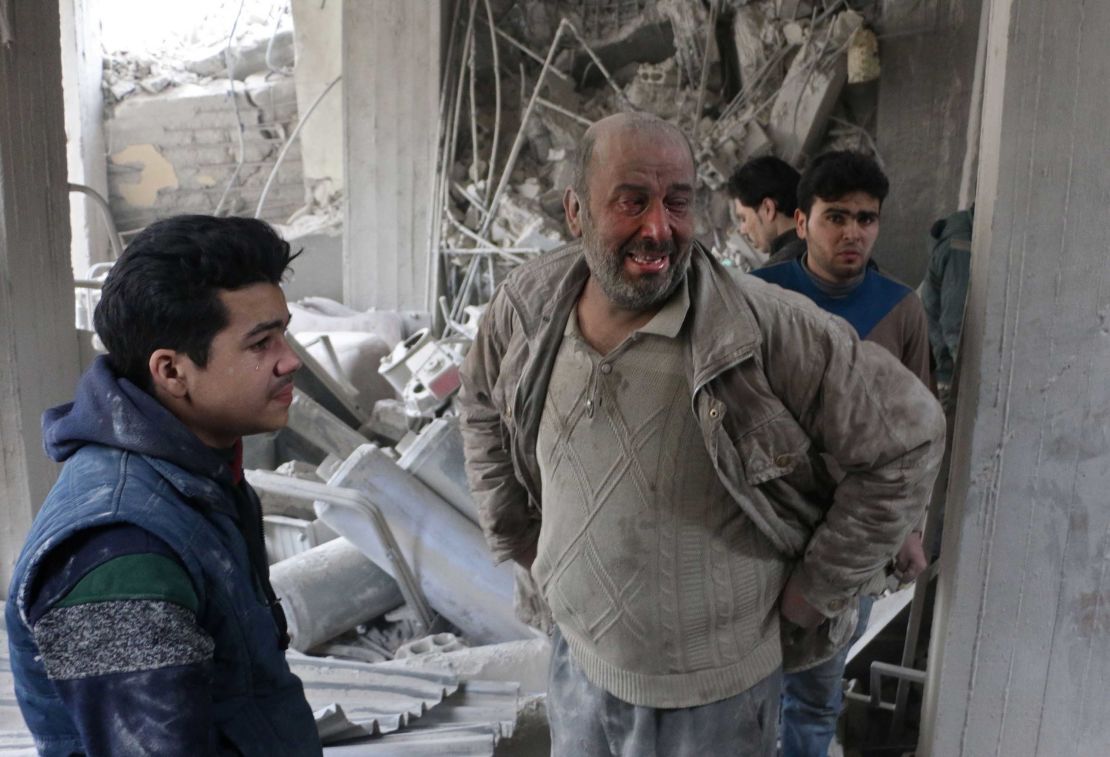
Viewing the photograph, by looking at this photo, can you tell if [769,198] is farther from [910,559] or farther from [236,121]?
[236,121]

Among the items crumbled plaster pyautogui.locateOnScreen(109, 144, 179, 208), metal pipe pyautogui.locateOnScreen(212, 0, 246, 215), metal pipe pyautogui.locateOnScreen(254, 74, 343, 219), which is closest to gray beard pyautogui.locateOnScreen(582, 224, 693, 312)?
metal pipe pyautogui.locateOnScreen(254, 74, 343, 219)

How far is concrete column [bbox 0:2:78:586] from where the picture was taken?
2760 millimetres

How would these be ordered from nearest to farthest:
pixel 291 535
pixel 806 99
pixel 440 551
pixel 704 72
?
pixel 440 551 → pixel 291 535 → pixel 806 99 → pixel 704 72

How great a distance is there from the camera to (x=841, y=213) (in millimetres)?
2627

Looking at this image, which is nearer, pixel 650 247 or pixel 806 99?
pixel 650 247

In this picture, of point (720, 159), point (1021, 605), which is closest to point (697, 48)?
point (720, 159)

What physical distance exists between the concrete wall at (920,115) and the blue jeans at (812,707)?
4.83 meters

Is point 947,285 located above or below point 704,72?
below

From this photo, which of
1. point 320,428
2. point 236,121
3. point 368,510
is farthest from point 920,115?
point 236,121

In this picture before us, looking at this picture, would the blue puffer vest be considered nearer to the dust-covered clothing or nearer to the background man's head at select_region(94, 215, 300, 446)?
the background man's head at select_region(94, 215, 300, 446)

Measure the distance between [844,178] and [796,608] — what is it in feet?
4.30

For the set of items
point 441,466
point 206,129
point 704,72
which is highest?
point 704,72

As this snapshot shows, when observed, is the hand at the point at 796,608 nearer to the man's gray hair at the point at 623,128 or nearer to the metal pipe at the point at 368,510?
the man's gray hair at the point at 623,128

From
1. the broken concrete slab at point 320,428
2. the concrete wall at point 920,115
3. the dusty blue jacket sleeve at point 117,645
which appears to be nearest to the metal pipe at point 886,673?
the dusty blue jacket sleeve at point 117,645
